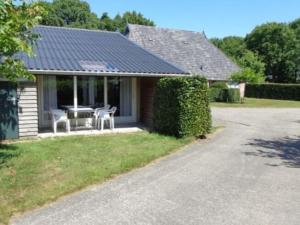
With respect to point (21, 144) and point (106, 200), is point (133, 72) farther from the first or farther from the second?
point (106, 200)

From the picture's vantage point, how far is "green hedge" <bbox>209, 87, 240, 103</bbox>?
30.6 metres

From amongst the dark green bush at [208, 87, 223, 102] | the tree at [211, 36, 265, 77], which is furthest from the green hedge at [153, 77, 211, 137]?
the tree at [211, 36, 265, 77]

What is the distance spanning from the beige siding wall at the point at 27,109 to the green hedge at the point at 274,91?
3173cm

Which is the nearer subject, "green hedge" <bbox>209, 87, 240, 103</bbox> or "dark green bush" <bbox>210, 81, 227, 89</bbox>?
"green hedge" <bbox>209, 87, 240, 103</bbox>

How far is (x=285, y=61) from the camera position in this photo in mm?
58062

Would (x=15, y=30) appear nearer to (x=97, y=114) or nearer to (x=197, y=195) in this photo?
(x=197, y=195)

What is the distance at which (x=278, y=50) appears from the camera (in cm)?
5934

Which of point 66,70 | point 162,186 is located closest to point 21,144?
Answer: point 66,70

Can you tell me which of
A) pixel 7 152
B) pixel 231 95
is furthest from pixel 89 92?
pixel 231 95

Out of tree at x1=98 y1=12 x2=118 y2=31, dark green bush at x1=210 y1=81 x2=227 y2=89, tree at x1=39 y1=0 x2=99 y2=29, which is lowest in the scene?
dark green bush at x1=210 y1=81 x2=227 y2=89

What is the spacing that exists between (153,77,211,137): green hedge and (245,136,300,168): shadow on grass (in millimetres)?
1892

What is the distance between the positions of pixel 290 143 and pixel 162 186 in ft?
22.1

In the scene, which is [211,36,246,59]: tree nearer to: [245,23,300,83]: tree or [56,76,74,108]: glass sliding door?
[245,23,300,83]: tree

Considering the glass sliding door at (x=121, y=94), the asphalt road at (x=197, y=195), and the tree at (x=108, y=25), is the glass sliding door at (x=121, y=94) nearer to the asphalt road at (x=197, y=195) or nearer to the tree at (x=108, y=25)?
the asphalt road at (x=197, y=195)
